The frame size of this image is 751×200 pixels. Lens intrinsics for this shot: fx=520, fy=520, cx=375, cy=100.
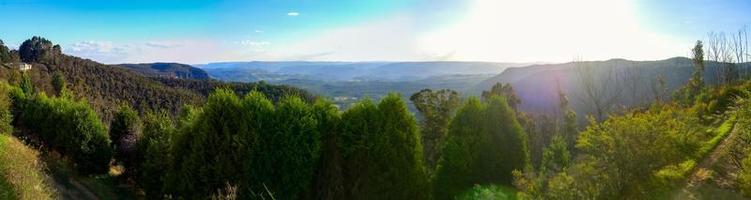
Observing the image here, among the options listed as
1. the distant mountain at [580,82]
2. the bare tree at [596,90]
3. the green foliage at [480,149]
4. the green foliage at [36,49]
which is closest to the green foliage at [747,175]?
the green foliage at [480,149]

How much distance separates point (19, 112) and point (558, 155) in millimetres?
32482

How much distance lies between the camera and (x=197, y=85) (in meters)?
137

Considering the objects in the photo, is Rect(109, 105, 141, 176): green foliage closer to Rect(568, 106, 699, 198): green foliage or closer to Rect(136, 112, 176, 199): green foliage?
Rect(136, 112, 176, 199): green foliage

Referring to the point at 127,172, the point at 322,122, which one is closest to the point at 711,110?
the point at 322,122

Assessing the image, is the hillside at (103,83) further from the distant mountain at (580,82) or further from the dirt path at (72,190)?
the dirt path at (72,190)

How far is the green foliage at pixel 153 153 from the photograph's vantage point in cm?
2025

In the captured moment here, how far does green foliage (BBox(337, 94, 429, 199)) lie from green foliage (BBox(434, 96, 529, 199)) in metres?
0.89

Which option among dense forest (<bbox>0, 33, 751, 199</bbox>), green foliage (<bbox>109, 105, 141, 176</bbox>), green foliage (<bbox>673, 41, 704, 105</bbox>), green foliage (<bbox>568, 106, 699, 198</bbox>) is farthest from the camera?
green foliage (<bbox>673, 41, 704, 105</bbox>)

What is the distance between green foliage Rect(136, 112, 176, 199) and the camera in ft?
66.4

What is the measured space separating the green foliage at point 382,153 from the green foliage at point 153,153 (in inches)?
315

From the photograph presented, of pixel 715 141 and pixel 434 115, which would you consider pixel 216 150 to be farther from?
pixel 434 115

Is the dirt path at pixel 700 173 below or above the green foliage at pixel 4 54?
below

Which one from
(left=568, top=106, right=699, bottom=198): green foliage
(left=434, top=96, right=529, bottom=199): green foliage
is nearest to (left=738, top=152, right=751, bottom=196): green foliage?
(left=568, top=106, right=699, bottom=198): green foliage

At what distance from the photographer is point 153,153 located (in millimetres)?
21156
